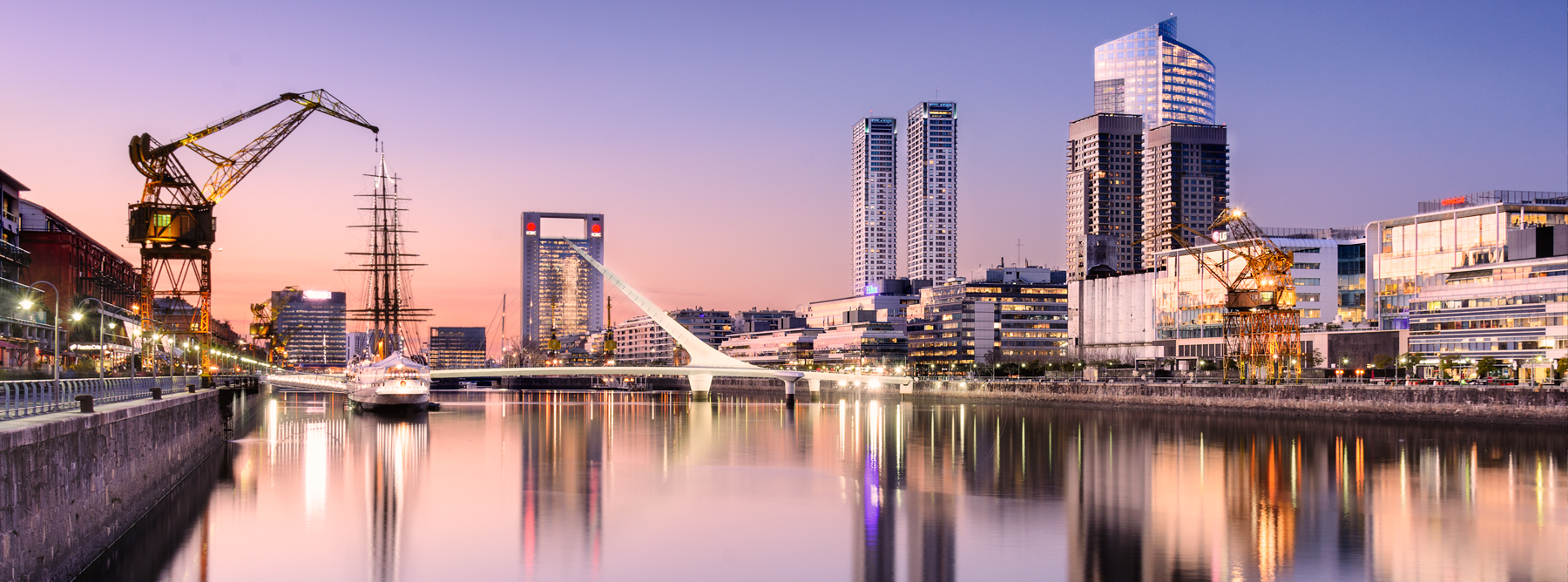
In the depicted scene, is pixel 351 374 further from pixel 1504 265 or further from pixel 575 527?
pixel 1504 265

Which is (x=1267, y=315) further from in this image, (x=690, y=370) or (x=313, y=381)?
(x=313, y=381)

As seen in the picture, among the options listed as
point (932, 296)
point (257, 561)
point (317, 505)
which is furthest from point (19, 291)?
point (932, 296)

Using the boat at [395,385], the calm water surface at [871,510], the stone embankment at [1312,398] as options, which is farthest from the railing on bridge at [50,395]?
the stone embankment at [1312,398]

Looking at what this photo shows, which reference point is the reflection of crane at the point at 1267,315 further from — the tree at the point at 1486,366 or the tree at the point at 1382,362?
the tree at the point at 1486,366

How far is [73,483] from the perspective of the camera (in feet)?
61.5

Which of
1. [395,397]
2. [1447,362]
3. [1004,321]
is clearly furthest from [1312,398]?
[1004,321]

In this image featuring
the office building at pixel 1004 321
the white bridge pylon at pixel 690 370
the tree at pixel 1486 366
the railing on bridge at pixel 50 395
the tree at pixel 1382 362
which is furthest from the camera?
the office building at pixel 1004 321

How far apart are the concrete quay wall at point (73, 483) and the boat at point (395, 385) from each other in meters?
48.7

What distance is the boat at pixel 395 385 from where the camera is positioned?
78.3 meters

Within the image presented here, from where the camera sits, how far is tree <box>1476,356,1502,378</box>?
255ft

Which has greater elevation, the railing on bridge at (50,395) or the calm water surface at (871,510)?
the railing on bridge at (50,395)

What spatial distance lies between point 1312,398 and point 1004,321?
4103 inches

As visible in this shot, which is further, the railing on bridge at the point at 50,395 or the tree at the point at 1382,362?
the tree at the point at 1382,362

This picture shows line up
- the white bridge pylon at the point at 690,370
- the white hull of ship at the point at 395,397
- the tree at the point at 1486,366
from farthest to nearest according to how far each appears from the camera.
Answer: the white bridge pylon at the point at 690,370
the white hull of ship at the point at 395,397
the tree at the point at 1486,366
